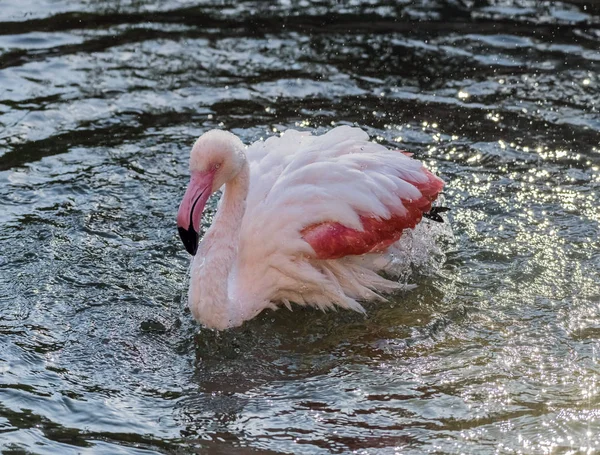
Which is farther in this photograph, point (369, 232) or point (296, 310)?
point (296, 310)

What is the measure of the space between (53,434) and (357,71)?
5.60 m

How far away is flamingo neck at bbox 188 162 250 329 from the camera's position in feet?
18.2

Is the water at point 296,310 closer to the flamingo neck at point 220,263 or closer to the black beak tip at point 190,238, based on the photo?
the flamingo neck at point 220,263

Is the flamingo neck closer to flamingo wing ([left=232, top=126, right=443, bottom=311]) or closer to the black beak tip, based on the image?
flamingo wing ([left=232, top=126, right=443, bottom=311])

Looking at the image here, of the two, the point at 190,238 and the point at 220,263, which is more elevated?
the point at 190,238

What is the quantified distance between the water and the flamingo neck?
0.60 ft

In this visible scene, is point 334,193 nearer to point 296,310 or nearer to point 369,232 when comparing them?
point 369,232

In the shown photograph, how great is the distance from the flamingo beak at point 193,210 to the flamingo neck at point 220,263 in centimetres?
31

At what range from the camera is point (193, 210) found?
5.23 meters

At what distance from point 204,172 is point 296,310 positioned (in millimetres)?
1213

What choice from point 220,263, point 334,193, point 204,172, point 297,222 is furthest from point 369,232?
point 204,172

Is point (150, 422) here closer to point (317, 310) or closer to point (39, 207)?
point (317, 310)

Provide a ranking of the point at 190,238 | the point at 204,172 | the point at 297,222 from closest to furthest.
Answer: the point at 190,238 < the point at 204,172 < the point at 297,222

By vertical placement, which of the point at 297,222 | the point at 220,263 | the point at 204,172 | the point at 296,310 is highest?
the point at 204,172
